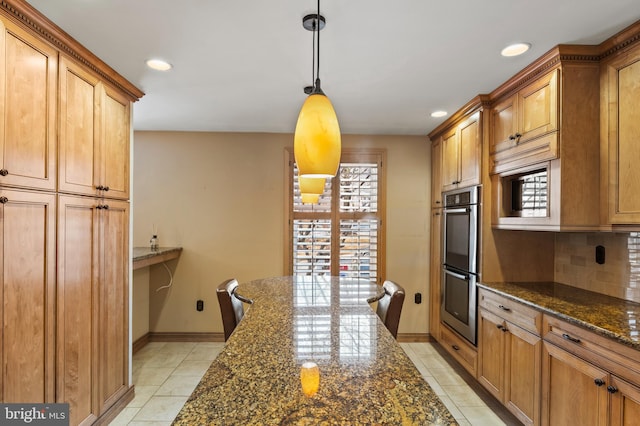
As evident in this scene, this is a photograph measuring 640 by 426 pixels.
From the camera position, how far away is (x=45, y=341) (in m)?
1.71

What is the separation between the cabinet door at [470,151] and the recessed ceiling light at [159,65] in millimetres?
2398

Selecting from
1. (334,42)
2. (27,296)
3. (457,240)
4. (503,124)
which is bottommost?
(27,296)

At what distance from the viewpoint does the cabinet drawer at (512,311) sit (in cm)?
198

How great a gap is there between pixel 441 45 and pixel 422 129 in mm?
1836

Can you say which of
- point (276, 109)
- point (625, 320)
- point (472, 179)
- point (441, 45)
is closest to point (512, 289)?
point (625, 320)

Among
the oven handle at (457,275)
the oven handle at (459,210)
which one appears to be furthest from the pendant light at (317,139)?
the oven handle at (457,275)

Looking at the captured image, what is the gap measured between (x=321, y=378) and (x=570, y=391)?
155 cm

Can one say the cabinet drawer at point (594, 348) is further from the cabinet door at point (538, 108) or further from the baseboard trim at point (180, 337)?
the baseboard trim at point (180, 337)

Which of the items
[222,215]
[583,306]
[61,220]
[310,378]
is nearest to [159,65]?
[61,220]

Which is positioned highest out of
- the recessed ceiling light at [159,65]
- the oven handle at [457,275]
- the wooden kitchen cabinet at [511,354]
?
the recessed ceiling light at [159,65]

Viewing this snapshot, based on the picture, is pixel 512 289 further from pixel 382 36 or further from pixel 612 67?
pixel 382 36

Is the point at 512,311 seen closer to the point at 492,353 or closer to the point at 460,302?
the point at 492,353

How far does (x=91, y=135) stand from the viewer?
206 centimetres

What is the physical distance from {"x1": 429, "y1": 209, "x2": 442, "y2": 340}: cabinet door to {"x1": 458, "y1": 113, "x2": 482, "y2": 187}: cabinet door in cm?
68
